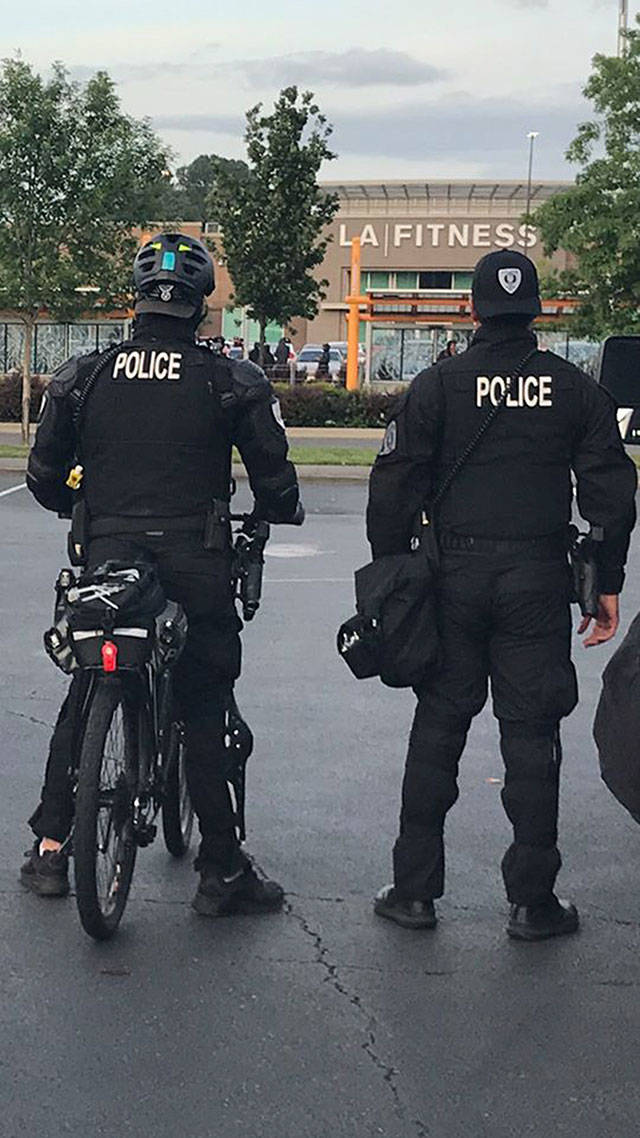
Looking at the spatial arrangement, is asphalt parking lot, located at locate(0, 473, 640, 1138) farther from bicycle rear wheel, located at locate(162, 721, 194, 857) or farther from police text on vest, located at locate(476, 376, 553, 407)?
police text on vest, located at locate(476, 376, 553, 407)

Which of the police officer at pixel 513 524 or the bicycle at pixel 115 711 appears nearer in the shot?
the bicycle at pixel 115 711

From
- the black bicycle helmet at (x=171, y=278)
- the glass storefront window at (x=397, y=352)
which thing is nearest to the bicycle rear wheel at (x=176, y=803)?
the black bicycle helmet at (x=171, y=278)

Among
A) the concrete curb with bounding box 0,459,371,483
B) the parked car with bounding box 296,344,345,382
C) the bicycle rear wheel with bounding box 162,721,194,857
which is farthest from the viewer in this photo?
the parked car with bounding box 296,344,345,382

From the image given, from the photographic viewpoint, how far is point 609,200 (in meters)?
26.1

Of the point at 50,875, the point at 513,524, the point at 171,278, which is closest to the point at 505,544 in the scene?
the point at 513,524

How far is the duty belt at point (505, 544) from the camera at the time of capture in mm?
4793

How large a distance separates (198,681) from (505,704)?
2.90ft

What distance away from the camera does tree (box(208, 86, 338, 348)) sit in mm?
35125

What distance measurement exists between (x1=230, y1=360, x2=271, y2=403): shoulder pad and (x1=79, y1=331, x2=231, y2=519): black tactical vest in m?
0.03

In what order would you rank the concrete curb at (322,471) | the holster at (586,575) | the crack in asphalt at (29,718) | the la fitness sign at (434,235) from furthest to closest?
the la fitness sign at (434,235) → the concrete curb at (322,471) → the crack in asphalt at (29,718) → the holster at (586,575)

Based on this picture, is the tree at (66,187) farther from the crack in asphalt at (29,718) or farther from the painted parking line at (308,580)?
the crack in asphalt at (29,718)

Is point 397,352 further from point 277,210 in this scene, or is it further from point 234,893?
point 234,893

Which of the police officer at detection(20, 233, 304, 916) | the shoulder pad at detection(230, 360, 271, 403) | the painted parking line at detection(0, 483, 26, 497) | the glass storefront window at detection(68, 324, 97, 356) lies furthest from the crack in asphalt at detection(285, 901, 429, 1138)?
the glass storefront window at detection(68, 324, 97, 356)

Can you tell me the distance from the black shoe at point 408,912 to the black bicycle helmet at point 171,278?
5.89 feet
